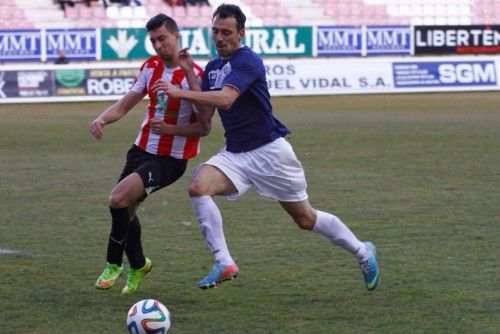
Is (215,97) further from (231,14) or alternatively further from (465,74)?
(465,74)

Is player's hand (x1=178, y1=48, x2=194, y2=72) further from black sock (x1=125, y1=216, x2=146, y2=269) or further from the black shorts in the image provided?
black sock (x1=125, y1=216, x2=146, y2=269)

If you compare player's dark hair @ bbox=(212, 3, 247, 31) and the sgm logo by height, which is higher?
player's dark hair @ bbox=(212, 3, 247, 31)

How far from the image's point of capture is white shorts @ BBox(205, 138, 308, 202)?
7.44 m

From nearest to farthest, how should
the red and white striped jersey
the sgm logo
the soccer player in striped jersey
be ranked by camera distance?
the soccer player in striped jersey
the red and white striped jersey
the sgm logo

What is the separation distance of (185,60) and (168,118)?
0.68 m

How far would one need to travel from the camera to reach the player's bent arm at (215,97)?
6996mm

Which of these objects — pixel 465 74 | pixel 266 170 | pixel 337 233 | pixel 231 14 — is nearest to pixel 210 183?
pixel 266 170

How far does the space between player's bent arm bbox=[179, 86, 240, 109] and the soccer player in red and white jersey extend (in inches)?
18.8

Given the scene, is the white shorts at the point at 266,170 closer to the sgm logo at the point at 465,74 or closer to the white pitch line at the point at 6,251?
the white pitch line at the point at 6,251

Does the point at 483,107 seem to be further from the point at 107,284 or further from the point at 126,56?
the point at 107,284

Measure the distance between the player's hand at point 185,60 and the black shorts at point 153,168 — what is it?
78 centimetres

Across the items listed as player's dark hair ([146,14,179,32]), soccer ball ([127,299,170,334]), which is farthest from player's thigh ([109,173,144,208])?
soccer ball ([127,299,170,334])

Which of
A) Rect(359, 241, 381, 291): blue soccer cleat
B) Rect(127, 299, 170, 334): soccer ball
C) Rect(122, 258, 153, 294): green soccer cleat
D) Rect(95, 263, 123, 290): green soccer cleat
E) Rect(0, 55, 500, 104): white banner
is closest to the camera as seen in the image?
Rect(127, 299, 170, 334): soccer ball

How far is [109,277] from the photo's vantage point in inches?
304
